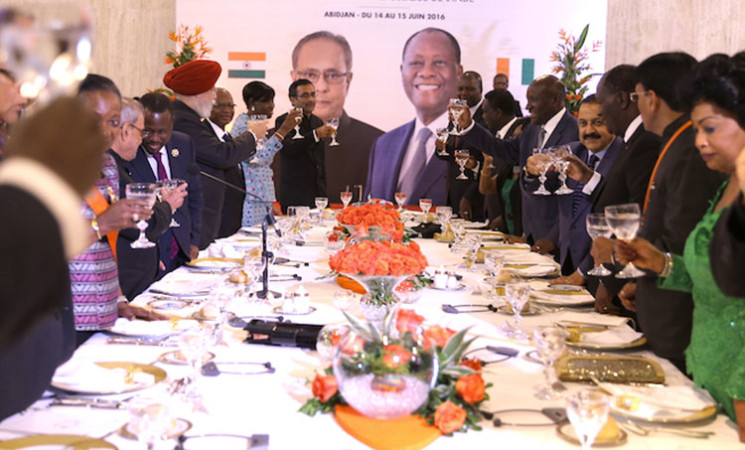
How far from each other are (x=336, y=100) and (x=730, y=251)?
6.45 metres

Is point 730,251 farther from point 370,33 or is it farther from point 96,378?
point 370,33

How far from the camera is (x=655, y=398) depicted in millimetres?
1760

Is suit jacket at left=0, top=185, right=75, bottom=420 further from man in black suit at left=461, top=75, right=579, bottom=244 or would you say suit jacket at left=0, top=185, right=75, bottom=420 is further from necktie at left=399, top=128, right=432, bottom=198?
necktie at left=399, top=128, right=432, bottom=198

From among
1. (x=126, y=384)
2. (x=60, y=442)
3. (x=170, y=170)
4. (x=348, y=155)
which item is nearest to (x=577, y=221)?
(x=170, y=170)

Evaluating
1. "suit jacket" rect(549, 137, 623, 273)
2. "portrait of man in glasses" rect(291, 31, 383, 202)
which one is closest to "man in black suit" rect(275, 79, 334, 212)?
"portrait of man in glasses" rect(291, 31, 383, 202)

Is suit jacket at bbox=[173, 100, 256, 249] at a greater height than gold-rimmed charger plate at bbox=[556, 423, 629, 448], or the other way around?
suit jacket at bbox=[173, 100, 256, 249]

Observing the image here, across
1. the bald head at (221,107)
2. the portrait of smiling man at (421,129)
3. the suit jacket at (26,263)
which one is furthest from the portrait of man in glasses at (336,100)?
the suit jacket at (26,263)

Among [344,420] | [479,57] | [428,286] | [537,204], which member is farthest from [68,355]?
[479,57]

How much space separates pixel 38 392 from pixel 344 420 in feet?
2.32

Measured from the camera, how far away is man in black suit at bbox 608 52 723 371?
2.19m

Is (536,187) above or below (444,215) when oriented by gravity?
above

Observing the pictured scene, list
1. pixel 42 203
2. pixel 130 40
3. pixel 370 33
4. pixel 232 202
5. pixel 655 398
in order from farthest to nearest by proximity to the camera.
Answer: pixel 130 40 → pixel 370 33 → pixel 232 202 → pixel 655 398 → pixel 42 203

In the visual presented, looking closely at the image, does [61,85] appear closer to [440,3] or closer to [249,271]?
[249,271]

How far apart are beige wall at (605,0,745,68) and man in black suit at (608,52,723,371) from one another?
398 centimetres
